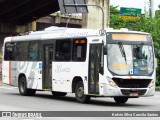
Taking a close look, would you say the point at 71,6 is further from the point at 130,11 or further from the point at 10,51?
the point at 130,11

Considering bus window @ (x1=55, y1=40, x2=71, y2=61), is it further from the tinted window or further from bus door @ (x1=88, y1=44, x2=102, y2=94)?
the tinted window

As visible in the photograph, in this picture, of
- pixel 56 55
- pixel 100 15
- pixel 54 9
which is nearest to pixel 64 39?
pixel 56 55

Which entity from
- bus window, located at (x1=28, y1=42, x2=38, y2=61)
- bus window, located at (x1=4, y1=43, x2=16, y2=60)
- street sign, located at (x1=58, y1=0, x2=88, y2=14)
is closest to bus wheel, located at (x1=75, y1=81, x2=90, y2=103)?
bus window, located at (x1=28, y1=42, x2=38, y2=61)

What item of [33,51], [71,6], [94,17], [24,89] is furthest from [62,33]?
[94,17]

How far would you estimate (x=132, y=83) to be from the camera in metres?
21.4

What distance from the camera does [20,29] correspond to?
6344 centimetres

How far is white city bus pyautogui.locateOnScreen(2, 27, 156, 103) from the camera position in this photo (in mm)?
21266

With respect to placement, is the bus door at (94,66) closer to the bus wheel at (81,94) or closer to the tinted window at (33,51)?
the bus wheel at (81,94)

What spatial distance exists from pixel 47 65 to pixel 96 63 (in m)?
4.01

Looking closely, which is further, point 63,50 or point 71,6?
point 71,6

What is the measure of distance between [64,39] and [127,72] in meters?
3.82

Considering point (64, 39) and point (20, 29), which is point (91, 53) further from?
point (20, 29)

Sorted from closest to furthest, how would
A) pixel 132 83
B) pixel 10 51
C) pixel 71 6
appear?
1. pixel 132 83
2. pixel 10 51
3. pixel 71 6

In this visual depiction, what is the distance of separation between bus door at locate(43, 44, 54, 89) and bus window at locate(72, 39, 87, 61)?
6.52ft
